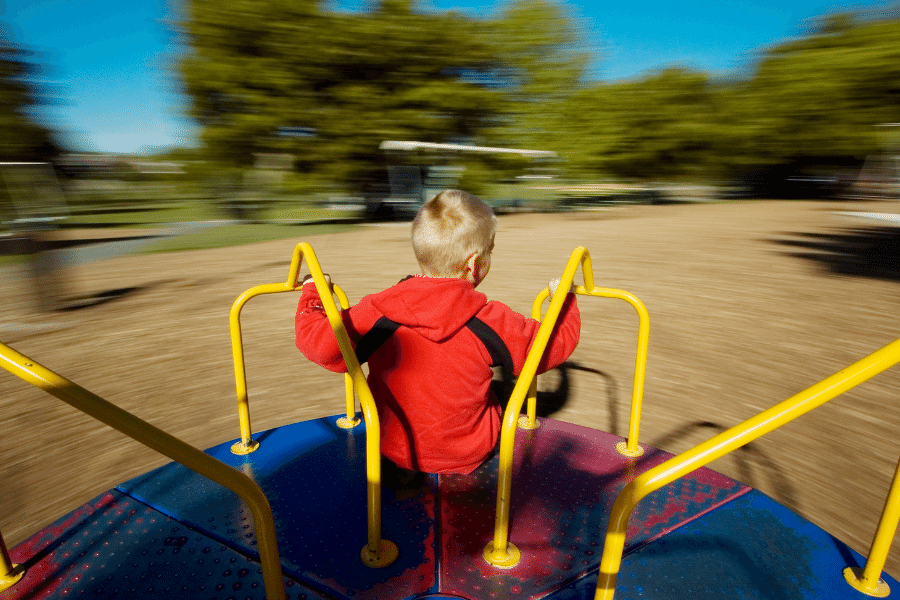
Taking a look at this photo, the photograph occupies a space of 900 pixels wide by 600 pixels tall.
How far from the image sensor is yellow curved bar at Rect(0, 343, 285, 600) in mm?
906

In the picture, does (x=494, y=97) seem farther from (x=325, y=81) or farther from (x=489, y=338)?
(x=489, y=338)

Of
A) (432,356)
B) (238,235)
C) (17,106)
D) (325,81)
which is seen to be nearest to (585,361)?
(432,356)

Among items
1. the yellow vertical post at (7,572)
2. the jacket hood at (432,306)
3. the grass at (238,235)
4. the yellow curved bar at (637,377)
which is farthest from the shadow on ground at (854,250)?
the grass at (238,235)

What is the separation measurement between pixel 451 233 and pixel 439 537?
0.97 metres

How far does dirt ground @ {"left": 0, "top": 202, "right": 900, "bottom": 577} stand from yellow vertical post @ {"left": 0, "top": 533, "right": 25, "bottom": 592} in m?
0.68

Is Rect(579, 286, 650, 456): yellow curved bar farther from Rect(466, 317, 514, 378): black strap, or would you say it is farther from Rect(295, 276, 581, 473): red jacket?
Rect(466, 317, 514, 378): black strap

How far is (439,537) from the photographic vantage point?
63.8 inches

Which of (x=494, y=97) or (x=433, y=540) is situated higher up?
(x=494, y=97)

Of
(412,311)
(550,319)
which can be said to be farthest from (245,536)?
(550,319)

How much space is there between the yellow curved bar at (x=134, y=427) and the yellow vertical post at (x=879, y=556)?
1.61 metres

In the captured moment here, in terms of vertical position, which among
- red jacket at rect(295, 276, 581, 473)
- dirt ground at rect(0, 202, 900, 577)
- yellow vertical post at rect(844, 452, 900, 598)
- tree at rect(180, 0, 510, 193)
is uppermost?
tree at rect(180, 0, 510, 193)

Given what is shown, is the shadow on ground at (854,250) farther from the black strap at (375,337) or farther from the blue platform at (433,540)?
the black strap at (375,337)

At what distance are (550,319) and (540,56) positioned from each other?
19.0 meters

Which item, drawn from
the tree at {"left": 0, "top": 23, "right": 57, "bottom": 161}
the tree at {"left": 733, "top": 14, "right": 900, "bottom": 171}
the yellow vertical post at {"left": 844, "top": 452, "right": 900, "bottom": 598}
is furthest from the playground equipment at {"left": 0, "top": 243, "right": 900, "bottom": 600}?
the tree at {"left": 733, "top": 14, "right": 900, "bottom": 171}
